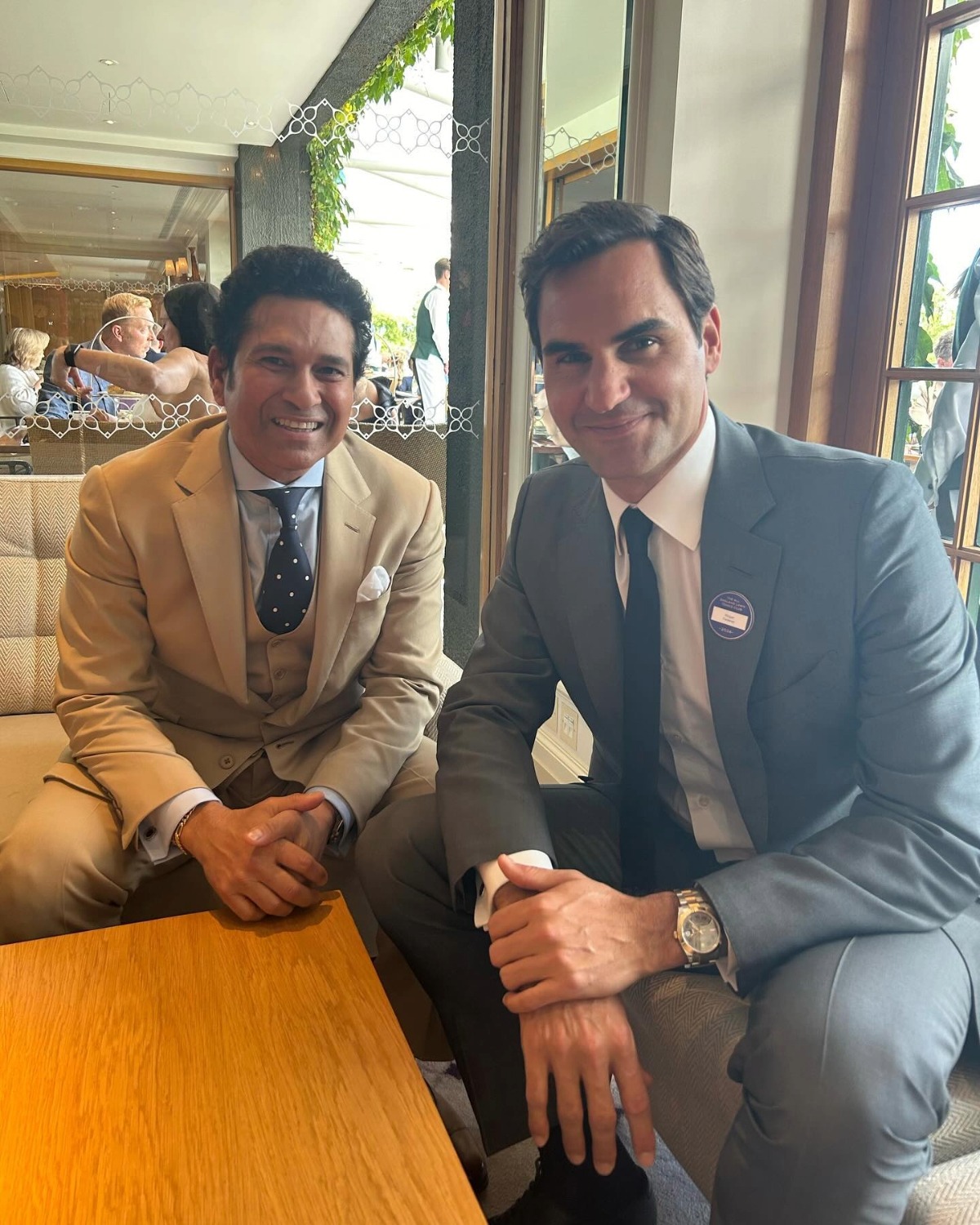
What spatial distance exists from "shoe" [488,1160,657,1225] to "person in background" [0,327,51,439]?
Result: 2.31 meters

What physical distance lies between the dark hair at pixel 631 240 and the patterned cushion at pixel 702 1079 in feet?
3.01

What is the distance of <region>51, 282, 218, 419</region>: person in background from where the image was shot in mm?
2588

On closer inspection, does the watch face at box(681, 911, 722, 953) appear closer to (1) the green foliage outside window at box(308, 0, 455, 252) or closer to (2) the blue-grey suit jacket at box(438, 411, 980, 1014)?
(2) the blue-grey suit jacket at box(438, 411, 980, 1014)

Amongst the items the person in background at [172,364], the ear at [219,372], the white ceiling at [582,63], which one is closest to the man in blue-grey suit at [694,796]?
the ear at [219,372]

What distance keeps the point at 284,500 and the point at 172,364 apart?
1269 millimetres

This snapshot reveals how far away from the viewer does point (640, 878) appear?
54.3 inches

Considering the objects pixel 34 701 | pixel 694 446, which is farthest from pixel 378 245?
pixel 694 446

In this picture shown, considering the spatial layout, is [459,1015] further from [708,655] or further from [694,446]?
[694,446]

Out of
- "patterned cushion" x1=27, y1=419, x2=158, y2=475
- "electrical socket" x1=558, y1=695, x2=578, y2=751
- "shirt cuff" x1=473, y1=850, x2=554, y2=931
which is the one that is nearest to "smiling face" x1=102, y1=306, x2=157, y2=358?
"patterned cushion" x1=27, y1=419, x2=158, y2=475

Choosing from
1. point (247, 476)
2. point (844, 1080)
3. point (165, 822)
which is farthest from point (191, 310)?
point (844, 1080)

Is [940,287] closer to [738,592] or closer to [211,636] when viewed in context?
[738,592]

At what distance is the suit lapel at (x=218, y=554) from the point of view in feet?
5.17

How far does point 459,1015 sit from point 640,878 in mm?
339

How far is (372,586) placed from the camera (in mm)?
1661
